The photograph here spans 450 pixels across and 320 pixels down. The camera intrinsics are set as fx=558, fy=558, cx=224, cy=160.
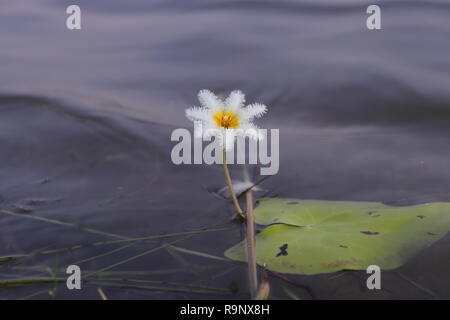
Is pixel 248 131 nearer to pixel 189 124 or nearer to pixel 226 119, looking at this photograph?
pixel 226 119

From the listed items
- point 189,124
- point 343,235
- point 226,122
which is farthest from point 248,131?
point 189,124

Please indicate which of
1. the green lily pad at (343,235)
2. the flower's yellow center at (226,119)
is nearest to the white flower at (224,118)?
the flower's yellow center at (226,119)

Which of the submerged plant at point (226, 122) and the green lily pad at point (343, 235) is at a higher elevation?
the submerged plant at point (226, 122)

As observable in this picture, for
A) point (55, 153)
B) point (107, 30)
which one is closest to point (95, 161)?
point (55, 153)

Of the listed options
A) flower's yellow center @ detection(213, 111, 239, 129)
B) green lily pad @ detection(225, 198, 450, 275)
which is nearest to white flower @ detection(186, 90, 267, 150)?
flower's yellow center @ detection(213, 111, 239, 129)

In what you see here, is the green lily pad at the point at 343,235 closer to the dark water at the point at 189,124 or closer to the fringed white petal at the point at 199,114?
the dark water at the point at 189,124
